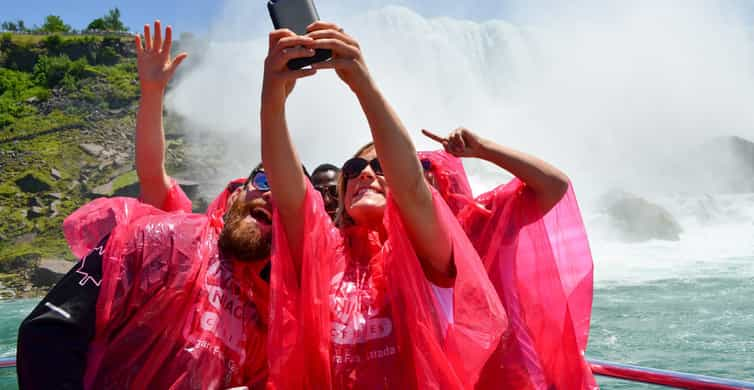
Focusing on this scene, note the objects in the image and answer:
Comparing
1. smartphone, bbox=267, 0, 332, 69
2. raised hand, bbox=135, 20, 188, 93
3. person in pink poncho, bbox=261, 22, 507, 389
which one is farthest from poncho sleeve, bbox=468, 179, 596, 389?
raised hand, bbox=135, 20, 188, 93

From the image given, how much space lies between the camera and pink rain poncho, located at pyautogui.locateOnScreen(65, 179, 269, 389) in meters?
1.61

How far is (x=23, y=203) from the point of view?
76.6 feet

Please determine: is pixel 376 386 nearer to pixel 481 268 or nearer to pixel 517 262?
pixel 481 268

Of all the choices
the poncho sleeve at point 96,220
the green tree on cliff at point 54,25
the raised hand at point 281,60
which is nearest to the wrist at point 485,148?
the raised hand at point 281,60

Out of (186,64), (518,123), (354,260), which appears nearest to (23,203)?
(186,64)

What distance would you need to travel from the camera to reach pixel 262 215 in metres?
1.86

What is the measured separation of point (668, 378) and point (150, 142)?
1865 mm

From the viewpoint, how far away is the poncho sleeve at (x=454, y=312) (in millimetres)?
1565

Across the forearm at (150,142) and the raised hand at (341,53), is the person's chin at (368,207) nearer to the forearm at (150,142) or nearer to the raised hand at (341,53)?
the raised hand at (341,53)

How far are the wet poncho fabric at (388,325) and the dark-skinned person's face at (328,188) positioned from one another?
27.4 inches

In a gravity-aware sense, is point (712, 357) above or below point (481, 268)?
below

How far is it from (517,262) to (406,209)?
0.61 meters

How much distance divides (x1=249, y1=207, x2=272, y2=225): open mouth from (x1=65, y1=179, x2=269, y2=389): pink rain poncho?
0.44 feet

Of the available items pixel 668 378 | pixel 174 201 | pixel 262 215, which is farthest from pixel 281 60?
pixel 668 378
